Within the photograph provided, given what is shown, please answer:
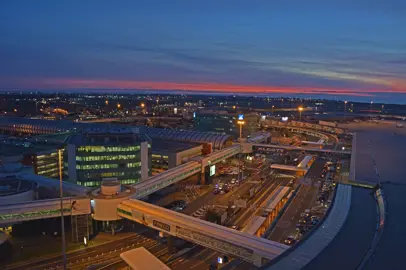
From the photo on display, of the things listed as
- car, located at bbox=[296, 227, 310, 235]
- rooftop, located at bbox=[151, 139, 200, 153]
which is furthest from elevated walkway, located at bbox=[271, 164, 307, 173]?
car, located at bbox=[296, 227, 310, 235]

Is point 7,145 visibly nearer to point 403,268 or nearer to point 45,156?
point 45,156

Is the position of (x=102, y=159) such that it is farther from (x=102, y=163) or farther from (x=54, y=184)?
(x=54, y=184)

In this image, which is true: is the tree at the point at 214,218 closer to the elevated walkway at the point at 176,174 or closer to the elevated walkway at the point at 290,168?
the elevated walkway at the point at 176,174

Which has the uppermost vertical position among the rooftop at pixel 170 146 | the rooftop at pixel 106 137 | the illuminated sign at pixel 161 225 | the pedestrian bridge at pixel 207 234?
the rooftop at pixel 106 137

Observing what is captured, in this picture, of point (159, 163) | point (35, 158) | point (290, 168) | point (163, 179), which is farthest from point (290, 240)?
point (35, 158)

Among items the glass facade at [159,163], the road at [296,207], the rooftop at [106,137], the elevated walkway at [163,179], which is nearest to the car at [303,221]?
the road at [296,207]
